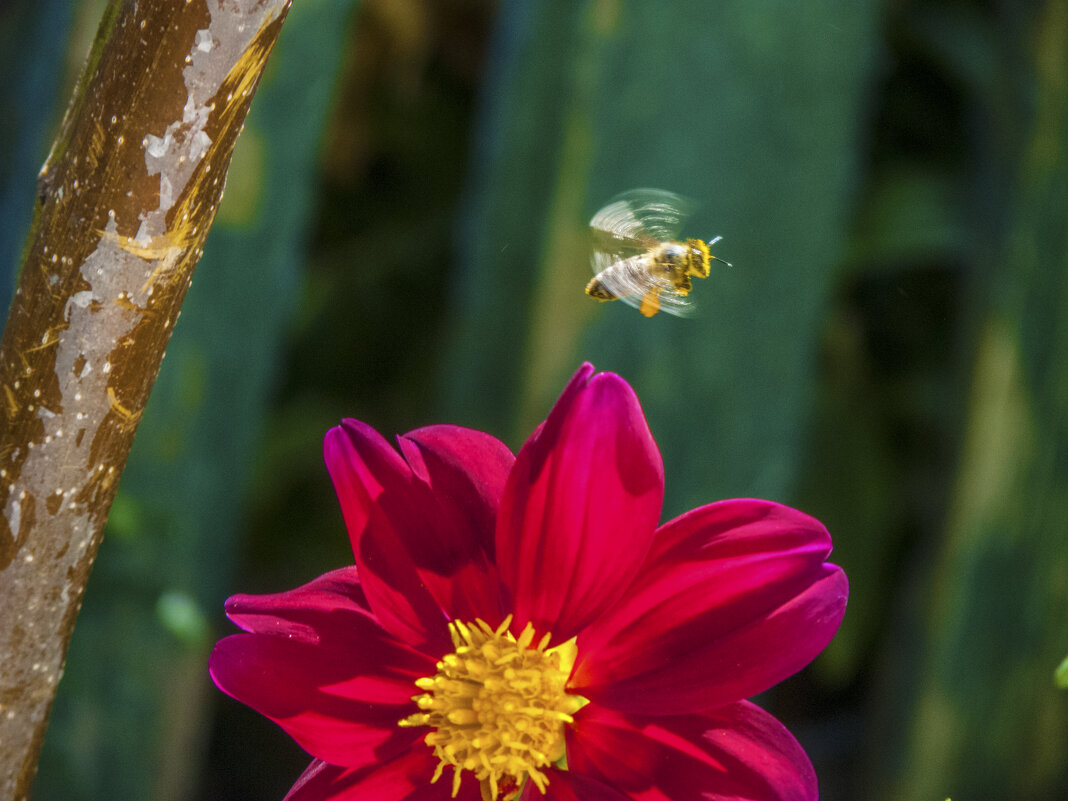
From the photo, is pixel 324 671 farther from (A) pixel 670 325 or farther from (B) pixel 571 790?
(A) pixel 670 325

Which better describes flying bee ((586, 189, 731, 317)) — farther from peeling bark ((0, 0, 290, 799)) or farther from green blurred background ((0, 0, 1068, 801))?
green blurred background ((0, 0, 1068, 801))

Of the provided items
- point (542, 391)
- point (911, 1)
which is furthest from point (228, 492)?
point (911, 1)

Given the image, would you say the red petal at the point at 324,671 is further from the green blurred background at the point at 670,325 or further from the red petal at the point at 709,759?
the green blurred background at the point at 670,325

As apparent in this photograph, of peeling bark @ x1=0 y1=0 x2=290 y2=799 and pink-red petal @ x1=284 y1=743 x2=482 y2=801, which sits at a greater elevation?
peeling bark @ x1=0 y1=0 x2=290 y2=799

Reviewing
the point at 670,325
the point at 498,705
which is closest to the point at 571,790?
the point at 498,705

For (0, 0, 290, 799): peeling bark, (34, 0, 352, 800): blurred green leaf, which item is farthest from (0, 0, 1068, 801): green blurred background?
(0, 0, 290, 799): peeling bark

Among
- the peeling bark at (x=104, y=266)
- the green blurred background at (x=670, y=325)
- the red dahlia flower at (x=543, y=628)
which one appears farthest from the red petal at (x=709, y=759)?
the green blurred background at (x=670, y=325)

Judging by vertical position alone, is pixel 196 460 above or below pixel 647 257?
below
